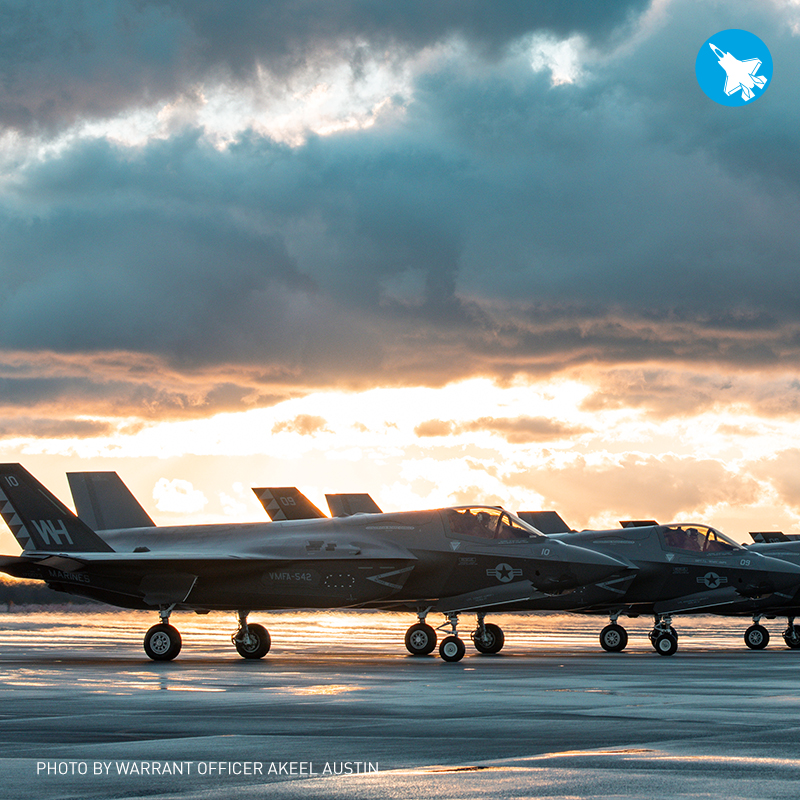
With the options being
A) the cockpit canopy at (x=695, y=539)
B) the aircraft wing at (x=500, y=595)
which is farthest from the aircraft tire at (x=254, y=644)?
the cockpit canopy at (x=695, y=539)

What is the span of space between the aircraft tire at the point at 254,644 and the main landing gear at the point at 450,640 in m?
3.53

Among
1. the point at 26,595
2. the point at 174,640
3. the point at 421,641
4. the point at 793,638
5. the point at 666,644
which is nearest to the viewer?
the point at 174,640

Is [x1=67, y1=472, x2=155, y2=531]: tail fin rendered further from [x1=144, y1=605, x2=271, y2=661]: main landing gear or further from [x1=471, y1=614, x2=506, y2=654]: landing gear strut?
[x1=471, y1=614, x2=506, y2=654]: landing gear strut

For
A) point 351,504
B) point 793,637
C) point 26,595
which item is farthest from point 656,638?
point 26,595

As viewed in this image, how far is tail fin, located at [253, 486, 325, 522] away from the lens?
44.5 m

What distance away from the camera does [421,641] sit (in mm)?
27844

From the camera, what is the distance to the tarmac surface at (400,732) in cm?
859

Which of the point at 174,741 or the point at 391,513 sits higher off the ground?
the point at 391,513

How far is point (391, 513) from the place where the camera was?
2842cm

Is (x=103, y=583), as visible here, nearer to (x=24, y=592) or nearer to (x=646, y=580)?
(x=646, y=580)

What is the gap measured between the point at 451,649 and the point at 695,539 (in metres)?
9.37

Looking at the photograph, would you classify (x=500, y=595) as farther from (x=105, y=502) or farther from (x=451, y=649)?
(x=105, y=502)

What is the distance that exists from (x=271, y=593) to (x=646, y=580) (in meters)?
10.6

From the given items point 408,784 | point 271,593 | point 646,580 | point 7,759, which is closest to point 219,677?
point 271,593
